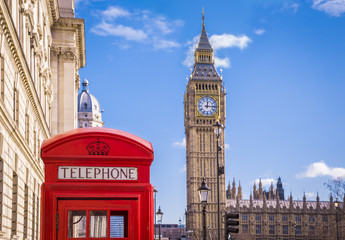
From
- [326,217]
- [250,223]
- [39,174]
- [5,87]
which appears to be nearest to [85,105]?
[250,223]

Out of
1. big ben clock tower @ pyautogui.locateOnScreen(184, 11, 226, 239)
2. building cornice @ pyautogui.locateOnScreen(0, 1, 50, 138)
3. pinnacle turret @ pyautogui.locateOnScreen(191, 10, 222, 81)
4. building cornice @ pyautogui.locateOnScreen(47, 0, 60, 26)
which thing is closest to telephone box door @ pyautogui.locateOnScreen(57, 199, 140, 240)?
building cornice @ pyautogui.locateOnScreen(0, 1, 50, 138)

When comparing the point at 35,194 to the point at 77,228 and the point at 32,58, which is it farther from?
the point at 77,228

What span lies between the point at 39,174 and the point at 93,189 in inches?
624

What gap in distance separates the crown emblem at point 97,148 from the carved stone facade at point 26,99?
479cm

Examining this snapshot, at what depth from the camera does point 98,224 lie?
357 inches

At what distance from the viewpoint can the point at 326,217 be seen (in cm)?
14112

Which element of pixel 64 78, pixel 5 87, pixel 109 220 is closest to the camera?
pixel 109 220

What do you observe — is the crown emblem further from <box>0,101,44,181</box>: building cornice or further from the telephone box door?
<box>0,101,44,181</box>: building cornice

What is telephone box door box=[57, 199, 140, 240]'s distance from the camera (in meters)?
8.95

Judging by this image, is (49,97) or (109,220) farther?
(49,97)

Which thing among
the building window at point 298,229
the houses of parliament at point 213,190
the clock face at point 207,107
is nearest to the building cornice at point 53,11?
the houses of parliament at point 213,190

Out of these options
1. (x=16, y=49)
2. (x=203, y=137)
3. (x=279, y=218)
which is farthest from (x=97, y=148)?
(x=279, y=218)

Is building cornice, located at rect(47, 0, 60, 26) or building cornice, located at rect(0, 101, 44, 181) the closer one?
building cornice, located at rect(0, 101, 44, 181)

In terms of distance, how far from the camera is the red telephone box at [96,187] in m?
8.97
